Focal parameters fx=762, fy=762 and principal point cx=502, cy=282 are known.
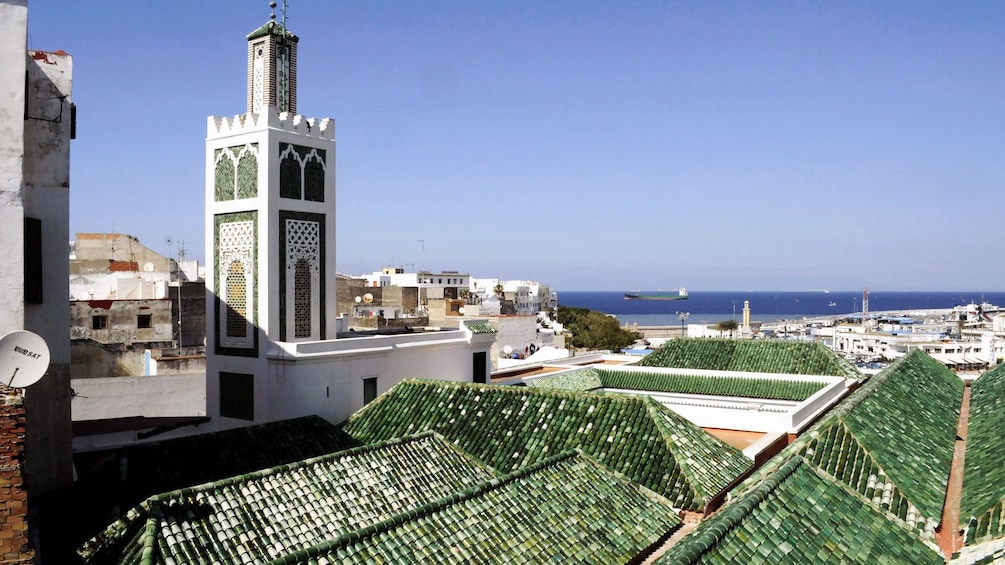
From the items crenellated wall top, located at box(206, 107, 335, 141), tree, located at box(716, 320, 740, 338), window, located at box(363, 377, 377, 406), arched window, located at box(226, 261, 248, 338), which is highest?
crenellated wall top, located at box(206, 107, 335, 141)

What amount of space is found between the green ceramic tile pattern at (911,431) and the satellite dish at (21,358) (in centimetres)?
890

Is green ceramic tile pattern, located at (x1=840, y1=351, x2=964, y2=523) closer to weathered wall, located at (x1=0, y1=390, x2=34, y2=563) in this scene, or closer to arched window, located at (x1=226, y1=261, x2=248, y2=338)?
weathered wall, located at (x1=0, y1=390, x2=34, y2=563)

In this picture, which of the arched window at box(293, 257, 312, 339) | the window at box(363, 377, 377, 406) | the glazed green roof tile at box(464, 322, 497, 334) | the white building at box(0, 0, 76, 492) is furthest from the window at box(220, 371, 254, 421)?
the glazed green roof tile at box(464, 322, 497, 334)

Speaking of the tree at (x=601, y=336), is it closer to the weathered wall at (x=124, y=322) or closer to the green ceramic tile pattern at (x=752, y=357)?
the green ceramic tile pattern at (x=752, y=357)

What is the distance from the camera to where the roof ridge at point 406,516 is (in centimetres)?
650

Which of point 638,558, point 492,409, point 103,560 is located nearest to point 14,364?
point 103,560

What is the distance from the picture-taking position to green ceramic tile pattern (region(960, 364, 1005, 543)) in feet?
23.0

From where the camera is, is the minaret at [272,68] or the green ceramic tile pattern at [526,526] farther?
the minaret at [272,68]

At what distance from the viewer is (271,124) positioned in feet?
44.3

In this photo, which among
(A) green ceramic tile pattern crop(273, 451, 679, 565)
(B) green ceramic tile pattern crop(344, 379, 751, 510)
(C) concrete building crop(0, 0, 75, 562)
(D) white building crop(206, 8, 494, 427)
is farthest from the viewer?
(D) white building crop(206, 8, 494, 427)

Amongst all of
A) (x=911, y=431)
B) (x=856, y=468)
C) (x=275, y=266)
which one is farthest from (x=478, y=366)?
(x=856, y=468)

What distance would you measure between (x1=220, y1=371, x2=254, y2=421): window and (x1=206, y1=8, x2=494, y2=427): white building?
0.02 meters

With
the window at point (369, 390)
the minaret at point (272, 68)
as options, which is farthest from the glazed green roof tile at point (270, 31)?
the window at point (369, 390)

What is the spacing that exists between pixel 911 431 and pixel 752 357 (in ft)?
31.9
